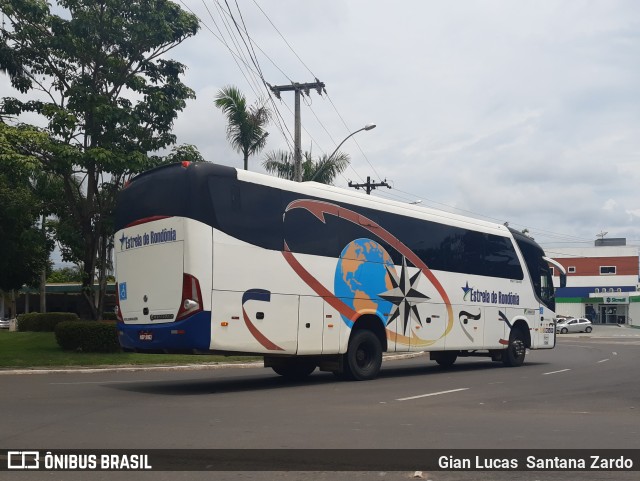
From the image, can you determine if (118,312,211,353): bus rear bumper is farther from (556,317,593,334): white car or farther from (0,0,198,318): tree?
(556,317,593,334): white car

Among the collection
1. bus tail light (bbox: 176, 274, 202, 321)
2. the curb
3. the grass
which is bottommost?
the curb

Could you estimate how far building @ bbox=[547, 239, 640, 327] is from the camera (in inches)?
3364

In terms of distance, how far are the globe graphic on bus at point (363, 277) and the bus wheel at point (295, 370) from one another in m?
1.85

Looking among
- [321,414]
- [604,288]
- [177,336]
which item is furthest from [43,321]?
[604,288]

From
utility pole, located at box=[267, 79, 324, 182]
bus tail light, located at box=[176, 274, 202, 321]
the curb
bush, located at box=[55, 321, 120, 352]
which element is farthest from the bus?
utility pole, located at box=[267, 79, 324, 182]

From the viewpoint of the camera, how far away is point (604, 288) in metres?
86.6

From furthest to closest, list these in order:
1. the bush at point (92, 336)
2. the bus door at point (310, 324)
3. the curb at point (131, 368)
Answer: the bush at point (92, 336), the curb at point (131, 368), the bus door at point (310, 324)

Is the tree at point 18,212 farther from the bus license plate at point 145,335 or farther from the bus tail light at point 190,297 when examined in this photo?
A: the bus tail light at point 190,297

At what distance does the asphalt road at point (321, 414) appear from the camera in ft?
28.3

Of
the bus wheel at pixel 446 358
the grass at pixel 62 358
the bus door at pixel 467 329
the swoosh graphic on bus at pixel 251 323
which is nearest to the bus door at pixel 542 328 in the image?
the bus wheel at pixel 446 358

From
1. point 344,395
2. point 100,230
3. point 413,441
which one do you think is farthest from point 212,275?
point 100,230

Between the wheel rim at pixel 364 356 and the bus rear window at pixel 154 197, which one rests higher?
the bus rear window at pixel 154 197

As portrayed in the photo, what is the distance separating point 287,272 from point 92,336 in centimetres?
1037

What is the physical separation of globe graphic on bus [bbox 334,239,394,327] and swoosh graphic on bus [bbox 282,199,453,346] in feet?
0.75
